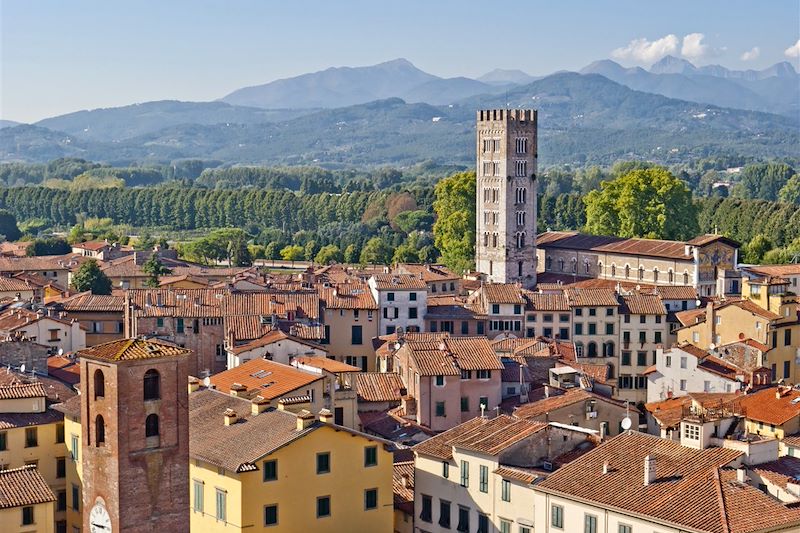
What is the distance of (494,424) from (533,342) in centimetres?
1741

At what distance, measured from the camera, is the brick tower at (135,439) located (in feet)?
89.3

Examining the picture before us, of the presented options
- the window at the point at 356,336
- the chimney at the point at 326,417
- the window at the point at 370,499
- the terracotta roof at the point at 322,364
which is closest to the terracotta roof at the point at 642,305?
the window at the point at 356,336

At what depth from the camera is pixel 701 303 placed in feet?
214

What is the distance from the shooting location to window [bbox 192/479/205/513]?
3347 cm

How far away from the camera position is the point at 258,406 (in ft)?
118

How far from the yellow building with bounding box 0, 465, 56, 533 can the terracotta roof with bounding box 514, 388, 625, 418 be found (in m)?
12.7

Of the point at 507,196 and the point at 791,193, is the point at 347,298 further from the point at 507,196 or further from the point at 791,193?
the point at 791,193

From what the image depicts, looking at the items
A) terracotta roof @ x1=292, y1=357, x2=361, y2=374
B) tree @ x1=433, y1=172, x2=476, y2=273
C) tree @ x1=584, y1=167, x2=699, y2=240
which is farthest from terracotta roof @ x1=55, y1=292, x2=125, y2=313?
tree @ x1=584, y1=167, x2=699, y2=240

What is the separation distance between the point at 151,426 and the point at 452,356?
1849 cm

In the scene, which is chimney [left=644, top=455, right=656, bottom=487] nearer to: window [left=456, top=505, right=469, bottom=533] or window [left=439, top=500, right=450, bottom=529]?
window [left=456, top=505, right=469, bottom=533]

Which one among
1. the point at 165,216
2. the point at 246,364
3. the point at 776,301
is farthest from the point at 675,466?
the point at 165,216

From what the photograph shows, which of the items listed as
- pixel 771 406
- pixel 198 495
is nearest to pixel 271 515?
pixel 198 495

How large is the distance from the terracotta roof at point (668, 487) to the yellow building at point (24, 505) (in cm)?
1019

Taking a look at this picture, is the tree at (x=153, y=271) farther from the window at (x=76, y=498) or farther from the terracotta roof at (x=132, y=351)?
the terracotta roof at (x=132, y=351)
